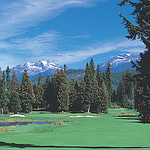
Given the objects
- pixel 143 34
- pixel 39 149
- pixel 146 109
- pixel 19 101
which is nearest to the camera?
pixel 143 34

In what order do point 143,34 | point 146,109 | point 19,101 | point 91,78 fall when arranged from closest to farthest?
1. point 143,34
2. point 146,109
3. point 19,101
4. point 91,78

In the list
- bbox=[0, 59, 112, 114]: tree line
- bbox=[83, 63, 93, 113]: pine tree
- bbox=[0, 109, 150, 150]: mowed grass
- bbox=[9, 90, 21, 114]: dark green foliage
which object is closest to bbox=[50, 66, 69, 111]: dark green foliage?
bbox=[0, 59, 112, 114]: tree line

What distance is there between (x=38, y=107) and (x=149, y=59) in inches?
3977

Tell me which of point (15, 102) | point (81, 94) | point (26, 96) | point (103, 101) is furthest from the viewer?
point (81, 94)

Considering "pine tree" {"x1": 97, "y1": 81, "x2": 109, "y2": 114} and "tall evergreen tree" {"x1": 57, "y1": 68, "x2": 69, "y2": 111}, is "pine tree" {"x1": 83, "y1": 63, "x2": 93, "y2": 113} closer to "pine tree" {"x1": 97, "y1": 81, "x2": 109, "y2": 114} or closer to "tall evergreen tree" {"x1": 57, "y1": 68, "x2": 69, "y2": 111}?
"pine tree" {"x1": 97, "y1": 81, "x2": 109, "y2": 114}

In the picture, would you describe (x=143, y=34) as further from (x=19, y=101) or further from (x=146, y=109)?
(x=19, y=101)

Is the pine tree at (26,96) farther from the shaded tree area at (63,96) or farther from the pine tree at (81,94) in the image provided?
the pine tree at (81,94)

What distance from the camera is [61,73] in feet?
297

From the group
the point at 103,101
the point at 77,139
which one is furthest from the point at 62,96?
the point at 77,139

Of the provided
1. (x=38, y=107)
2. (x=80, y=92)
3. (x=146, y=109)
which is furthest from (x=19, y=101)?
(x=146, y=109)

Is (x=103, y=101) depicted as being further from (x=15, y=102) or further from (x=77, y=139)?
(x=77, y=139)

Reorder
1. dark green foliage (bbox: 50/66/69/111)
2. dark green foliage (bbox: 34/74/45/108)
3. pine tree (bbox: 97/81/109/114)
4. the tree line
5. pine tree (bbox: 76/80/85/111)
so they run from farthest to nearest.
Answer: dark green foliage (bbox: 34/74/45/108)
pine tree (bbox: 76/80/85/111)
dark green foliage (bbox: 50/66/69/111)
pine tree (bbox: 97/81/109/114)
the tree line

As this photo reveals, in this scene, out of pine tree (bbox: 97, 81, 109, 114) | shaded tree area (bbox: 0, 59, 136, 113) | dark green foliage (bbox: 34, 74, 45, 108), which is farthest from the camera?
dark green foliage (bbox: 34, 74, 45, 108)

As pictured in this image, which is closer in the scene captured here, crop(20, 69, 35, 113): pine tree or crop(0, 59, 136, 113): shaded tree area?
crop(0, 59, 136, 113): shaded tree area
